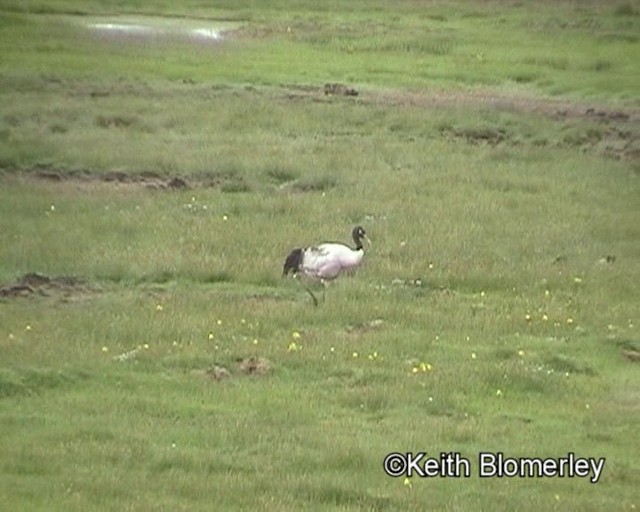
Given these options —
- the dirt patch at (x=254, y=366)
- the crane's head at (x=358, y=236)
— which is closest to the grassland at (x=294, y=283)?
the dirt patch at (x=254, y=366)

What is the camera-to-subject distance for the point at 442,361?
1357 centimetres

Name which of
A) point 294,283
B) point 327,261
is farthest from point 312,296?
point 294,283

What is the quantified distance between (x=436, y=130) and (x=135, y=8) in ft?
46.1

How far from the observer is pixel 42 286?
15992 mm

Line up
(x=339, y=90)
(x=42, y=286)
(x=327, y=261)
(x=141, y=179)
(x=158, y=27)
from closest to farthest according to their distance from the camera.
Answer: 1. (x=327, y=261)
2. (x=42, y=286)
3. (x=141, y=179)
4. (x=339, y=90)
5. (x=158, y=27)

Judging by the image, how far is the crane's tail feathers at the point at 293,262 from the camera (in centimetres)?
1609

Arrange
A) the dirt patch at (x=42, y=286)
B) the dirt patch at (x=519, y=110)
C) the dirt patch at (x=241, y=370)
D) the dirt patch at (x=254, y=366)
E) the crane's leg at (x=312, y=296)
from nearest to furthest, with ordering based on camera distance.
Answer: the dirt patch at (x=241, y=370) → the dirt patch at (x=254, y=366) → the crane's leg at (x=312, y=296) → the dirt patch at (x=42, y=286) → the dirt patch at (x=519, y=110)

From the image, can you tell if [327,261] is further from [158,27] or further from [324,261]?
[158,27]

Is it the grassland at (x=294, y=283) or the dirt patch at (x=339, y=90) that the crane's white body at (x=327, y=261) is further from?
the dirt patch at (x=339, y=90)

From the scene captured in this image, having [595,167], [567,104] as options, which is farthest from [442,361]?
[567,104]

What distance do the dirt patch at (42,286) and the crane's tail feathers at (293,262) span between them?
1.87 m

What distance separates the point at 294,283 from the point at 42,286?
2319mm

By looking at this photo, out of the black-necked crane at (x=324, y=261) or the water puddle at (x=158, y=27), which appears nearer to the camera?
the black-necked crane at (x=324, y=261)

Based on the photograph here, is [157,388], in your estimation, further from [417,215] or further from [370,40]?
[370,40]
